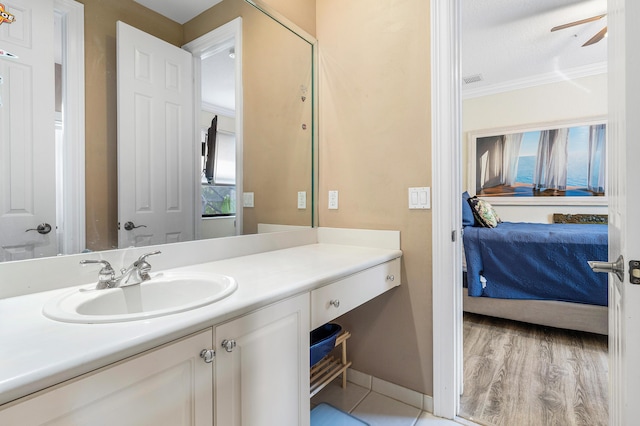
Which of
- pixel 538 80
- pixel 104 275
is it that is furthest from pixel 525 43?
pixel 104 275

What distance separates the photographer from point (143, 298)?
1051mm

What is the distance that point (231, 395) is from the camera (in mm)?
849

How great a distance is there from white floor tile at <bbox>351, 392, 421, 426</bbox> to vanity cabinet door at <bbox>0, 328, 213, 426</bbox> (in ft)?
3.42

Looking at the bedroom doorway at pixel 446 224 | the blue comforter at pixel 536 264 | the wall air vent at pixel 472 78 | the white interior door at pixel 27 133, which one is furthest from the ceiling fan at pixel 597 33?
the white interior door at pixel 27 133

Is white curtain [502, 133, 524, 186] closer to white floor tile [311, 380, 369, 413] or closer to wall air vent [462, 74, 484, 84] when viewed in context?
wall air vent [462, 74, 484, 84]

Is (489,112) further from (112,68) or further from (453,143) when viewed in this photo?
(112,68)

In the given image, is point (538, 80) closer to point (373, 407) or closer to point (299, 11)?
point (299, 11)

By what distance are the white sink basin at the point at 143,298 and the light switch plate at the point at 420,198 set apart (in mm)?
989

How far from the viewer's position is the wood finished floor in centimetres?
158

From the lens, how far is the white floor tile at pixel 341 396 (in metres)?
1.68

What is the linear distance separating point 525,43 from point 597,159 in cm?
171

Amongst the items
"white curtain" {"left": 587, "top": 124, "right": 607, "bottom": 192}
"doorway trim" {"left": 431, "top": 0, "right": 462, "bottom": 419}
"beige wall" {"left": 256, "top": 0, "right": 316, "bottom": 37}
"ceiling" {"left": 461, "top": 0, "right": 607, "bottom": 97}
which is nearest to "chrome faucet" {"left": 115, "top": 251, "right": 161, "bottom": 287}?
"doorway trim" {"left": 431, "top": 0, "right": 462, "bottom": 419}

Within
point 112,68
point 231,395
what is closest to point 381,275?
point 231,395

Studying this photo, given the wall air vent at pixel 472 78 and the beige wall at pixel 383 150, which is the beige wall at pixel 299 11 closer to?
the beige wall at pixel 383 150
